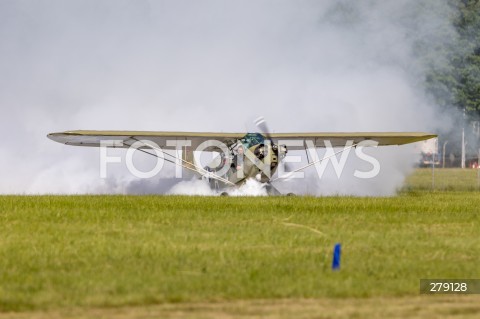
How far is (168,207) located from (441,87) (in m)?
45.2

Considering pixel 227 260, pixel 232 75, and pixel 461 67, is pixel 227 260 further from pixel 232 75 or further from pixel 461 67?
pixel 461 67

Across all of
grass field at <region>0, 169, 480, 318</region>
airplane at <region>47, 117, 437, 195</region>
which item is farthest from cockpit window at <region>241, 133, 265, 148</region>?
grass field at <region>0, 169, 480, 318</region>

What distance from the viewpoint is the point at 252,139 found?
1328 inches

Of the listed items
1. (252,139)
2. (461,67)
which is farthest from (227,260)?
(461,67)

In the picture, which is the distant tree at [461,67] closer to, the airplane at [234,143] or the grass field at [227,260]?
the airplane at [234,143]

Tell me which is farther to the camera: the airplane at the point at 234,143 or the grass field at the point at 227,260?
the airplane at the point at 234,143

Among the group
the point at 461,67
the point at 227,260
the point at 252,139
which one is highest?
the point at 461,67

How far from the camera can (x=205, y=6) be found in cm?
4900

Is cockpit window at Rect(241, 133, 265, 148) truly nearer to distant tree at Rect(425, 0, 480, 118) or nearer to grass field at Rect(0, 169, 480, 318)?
grass field at Rect(0, 169, 480, 318)

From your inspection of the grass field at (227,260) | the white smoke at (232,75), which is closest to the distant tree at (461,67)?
the white smoke at (232,75)

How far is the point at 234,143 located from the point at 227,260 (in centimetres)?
1979

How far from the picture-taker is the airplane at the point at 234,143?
109 feet

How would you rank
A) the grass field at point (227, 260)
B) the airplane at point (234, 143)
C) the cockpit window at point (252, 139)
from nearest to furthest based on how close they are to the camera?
the grass field at point (227, 260) → the airplane at point (234, 143) → the cockpit window at point (252, 139)

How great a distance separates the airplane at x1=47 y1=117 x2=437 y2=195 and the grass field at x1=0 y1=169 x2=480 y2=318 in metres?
9.42
